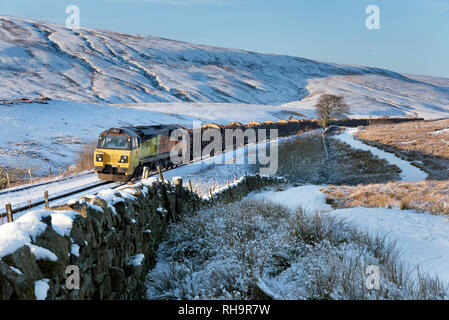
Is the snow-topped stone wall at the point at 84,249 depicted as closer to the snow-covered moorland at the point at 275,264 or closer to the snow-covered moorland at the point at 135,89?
the snow-covered moorland at the point at 275,264

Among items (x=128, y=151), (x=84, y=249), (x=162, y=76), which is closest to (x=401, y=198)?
(x=84, y=249)

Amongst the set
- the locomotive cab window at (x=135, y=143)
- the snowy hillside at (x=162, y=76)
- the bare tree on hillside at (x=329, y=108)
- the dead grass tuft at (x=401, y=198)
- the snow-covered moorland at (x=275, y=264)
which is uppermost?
the snowy hillside at (x=162, y=76)

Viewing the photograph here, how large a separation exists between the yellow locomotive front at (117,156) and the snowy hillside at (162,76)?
73.7m

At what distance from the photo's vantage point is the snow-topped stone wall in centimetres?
224

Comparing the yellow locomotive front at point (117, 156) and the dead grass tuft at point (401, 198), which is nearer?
the dead grass tuft at point (401, 198)

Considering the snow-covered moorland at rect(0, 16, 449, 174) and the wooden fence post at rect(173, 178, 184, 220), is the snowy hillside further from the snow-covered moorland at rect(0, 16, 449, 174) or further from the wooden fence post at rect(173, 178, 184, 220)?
the wooden fence post at rect(173, 178, 184, 220)

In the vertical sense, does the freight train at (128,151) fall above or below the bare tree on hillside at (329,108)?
below

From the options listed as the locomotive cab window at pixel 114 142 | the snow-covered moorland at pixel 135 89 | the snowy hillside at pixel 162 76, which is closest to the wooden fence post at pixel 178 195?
the locomotive cab window at pixel 114 142

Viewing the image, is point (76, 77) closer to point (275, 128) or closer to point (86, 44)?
point (86, 44)

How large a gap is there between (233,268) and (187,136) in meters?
22.3

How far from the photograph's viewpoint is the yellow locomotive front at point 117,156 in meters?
15.4

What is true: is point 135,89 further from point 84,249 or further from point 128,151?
point 84,249

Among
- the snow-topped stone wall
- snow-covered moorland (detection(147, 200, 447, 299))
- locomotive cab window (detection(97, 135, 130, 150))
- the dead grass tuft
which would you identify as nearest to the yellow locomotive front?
locomotive cab window (detection(97, 135, 130, 150))

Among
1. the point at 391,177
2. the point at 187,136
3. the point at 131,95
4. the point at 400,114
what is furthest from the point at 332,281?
the point at 400,114
